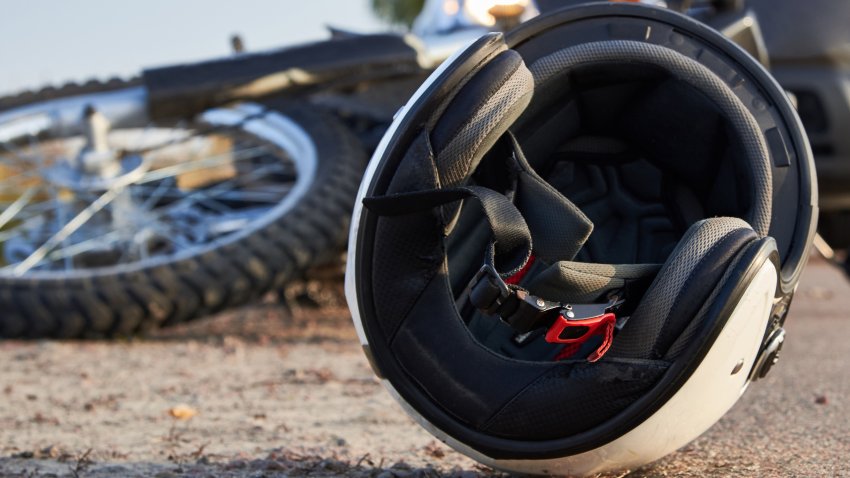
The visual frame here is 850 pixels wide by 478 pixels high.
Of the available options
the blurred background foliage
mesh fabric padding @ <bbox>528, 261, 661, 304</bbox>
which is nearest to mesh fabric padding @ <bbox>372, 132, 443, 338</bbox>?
mesh fabric padding @ <bbox>528, 261, 661, 304</bbox>

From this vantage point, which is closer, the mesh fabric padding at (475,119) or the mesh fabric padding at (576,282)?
the mesh fabric padding at (576,282)

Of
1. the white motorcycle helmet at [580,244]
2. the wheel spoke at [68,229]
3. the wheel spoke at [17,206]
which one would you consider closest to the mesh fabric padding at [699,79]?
the white motorcycle helmet at [580,244]

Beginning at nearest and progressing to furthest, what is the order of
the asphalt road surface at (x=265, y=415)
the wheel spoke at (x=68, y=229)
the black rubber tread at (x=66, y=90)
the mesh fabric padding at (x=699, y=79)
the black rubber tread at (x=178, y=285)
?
the mesh fabric padding at (x=699, y=79)
the asphalt road surface at (x=265, y=415)
the black rubber tread at (x=178, y=285)
the wheel spoke at (x=68, y=229)
the black rubber tread at (x=66, y=90)

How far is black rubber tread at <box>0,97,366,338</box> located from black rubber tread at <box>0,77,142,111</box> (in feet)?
3.24

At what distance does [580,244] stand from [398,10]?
28.2m

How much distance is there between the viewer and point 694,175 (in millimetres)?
2068

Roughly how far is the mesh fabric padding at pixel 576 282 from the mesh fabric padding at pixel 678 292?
62mm

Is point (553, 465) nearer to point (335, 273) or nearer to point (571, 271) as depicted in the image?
point (571, 271)

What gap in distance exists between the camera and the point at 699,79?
1.88m

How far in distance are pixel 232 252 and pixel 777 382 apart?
200 centimetres

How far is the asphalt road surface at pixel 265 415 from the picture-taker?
2.01 metres

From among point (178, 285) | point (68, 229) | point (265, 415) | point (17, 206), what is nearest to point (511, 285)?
point (265, 415)

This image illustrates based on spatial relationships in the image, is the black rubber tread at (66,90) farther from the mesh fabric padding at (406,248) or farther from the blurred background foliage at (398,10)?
the blurred background foliage at (398,10)

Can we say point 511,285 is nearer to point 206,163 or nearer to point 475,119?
point 475,119
